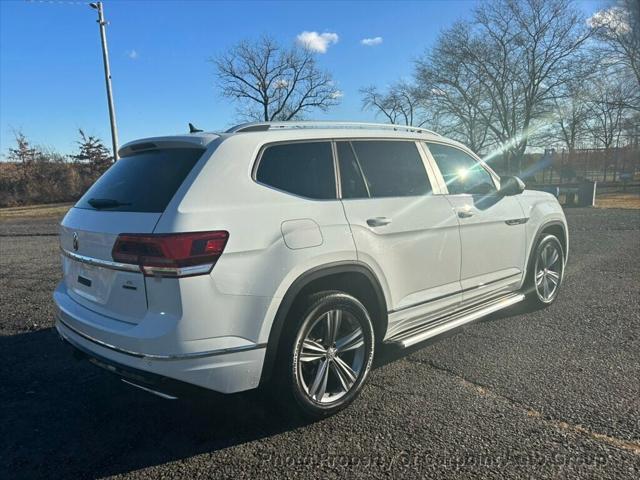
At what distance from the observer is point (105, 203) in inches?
119

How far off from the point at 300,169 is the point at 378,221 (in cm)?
66

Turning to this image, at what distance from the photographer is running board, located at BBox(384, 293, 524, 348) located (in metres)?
3.58

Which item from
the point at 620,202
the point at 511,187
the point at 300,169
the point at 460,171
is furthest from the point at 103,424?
the point at 620,202

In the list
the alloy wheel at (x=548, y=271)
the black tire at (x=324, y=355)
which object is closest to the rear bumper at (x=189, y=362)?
the black tire at (x=324, y=355)

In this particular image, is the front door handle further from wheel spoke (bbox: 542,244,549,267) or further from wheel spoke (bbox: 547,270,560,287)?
wheel spoke (bbox: 547,270,560,287)

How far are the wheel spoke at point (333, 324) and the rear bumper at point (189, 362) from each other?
54 centimetres

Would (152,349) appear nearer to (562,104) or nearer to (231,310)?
(231,310)

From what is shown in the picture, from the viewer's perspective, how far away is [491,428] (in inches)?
118

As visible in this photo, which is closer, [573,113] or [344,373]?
[344,373]

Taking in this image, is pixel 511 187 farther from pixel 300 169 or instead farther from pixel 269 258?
pixel 269 258

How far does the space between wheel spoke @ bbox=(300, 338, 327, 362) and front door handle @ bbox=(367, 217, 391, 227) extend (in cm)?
89

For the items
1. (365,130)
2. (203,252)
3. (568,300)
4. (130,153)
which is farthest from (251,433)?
(568,300)

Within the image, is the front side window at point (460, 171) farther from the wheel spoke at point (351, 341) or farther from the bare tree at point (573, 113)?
the bare tree at point (573, 113)

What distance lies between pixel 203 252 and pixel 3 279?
6567 mm
